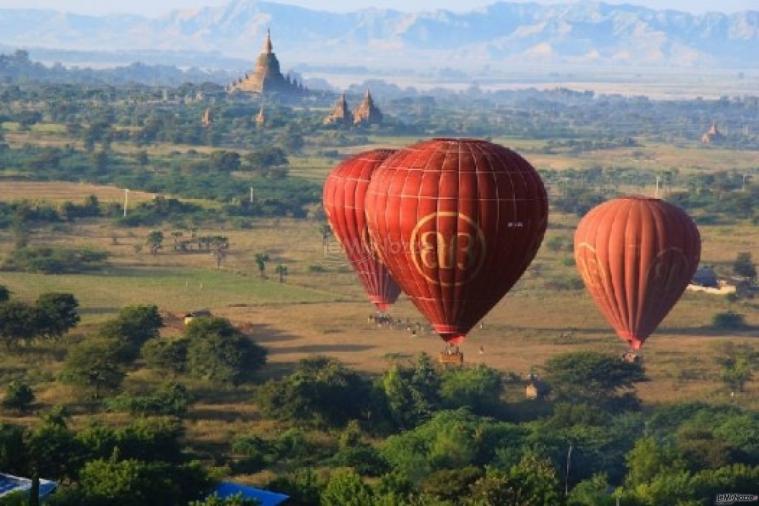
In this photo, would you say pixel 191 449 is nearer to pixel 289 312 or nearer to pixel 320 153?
pixel 289 312

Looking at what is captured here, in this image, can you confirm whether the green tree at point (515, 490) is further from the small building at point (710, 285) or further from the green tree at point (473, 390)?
the small building at point (710, 285)

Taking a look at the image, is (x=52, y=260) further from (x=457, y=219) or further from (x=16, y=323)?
(x=457, y=219)

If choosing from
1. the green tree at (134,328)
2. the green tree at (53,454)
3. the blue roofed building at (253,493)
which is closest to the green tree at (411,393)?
the green tree at (134,328)

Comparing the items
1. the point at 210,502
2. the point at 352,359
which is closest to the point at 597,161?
the point at 352,359

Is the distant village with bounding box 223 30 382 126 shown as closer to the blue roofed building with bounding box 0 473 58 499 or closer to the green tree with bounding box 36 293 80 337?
the green tree with bounding box 36 293 80 337

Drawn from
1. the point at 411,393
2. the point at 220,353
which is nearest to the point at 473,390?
the point at 411,393
